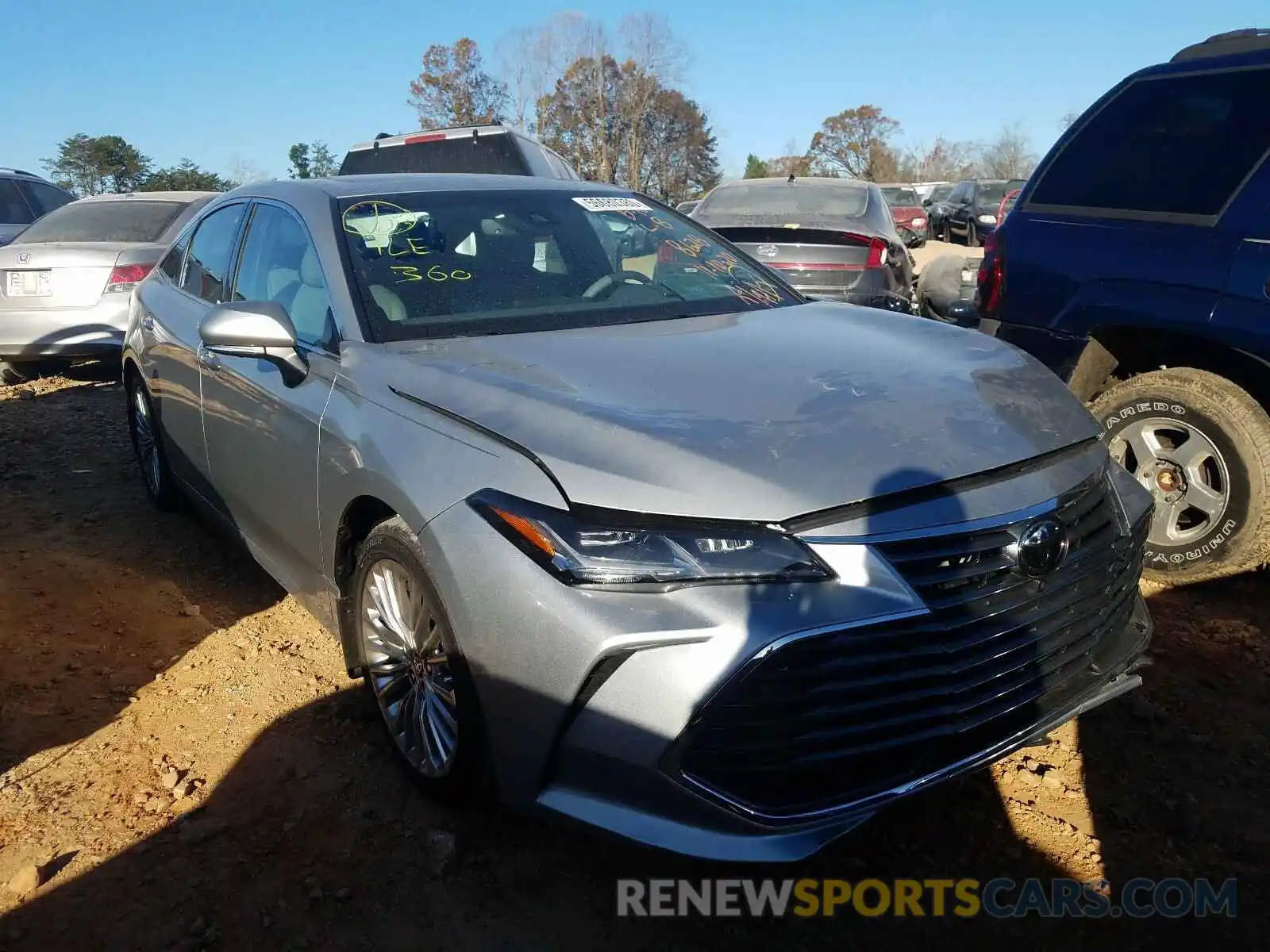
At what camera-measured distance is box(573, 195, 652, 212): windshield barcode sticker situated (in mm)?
3752

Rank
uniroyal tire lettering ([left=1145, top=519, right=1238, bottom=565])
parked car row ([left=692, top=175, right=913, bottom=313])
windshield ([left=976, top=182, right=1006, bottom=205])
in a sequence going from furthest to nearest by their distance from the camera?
1. windshield ([left=976, top=182, right=1006, bottom=205])
2. parked car row ([left=692, top=175, right=913, bottom=313])
3. uniroyal tire lettering ([left=1145, top=519, right=1238, bottom=565])

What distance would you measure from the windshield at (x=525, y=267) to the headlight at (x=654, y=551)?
1.02 meters

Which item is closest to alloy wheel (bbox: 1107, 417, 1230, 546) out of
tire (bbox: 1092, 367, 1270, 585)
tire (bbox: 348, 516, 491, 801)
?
tire (bbox: 1092, 367, 1270, 585)

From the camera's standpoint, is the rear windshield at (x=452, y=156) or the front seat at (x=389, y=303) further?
the rear windshield at (x=452, y=156)

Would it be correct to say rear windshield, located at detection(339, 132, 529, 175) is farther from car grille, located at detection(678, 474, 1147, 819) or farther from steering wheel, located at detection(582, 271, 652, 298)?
car grille, located at detection(678, 474, 1147, 819)

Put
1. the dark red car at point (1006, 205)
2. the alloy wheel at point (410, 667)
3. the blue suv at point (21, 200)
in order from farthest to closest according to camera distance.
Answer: the blue suv at point (21, 200) < the dark red car at point (1006, 205) < the alloy wheel at point (410, 667)

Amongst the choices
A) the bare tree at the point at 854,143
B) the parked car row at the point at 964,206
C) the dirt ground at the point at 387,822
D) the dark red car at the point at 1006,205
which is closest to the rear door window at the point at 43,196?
the dirt ground at the point at 387,822

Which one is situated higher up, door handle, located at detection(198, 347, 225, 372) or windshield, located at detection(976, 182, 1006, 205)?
windshield, located at detection(976, 182, 1006, 205)

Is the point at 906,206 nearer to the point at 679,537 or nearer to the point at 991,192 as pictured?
the point at 991,192

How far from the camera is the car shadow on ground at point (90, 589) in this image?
3328 millimetres

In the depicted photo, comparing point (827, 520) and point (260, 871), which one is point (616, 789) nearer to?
point (827, 520)

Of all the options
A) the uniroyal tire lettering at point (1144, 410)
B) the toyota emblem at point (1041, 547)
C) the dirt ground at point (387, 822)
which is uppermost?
the toyota emblem at point (1041, 547)

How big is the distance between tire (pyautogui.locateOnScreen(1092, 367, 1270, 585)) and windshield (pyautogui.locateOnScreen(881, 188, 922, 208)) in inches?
819

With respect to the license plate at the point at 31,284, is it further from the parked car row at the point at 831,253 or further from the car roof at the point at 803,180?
the car roof at the point at 803,180
